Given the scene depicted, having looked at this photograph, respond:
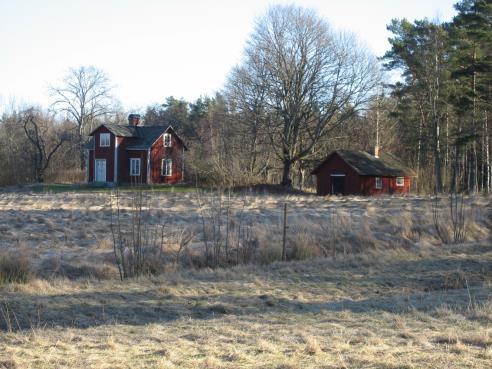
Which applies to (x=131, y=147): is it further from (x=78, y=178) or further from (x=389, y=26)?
(x=389, y=26)

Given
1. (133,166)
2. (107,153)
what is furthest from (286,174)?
(107,153)

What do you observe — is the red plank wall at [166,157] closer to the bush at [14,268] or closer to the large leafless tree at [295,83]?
the large leafless tree at [295,83]

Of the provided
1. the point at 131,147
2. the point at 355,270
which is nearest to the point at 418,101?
the point at 131,147

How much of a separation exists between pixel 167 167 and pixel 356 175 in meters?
18.9

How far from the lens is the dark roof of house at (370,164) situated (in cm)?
4791

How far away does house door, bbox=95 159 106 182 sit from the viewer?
5678 cm

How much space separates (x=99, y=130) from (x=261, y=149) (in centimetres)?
1511

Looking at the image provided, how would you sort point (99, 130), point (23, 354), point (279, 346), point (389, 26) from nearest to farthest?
1. point (23, 354)
2. point (279, 346)
3. point (389, 26)
4. point (99, 130)

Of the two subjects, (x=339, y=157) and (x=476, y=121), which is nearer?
(x=476, y=121)

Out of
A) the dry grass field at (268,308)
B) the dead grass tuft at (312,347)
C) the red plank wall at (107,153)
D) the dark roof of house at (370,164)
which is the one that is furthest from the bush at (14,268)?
the red plank wall at (107,153)

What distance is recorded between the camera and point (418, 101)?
4816 centimetres

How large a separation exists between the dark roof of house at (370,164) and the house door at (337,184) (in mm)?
1335

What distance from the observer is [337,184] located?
48.7 metres

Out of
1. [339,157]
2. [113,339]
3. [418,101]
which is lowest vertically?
[113,339]
